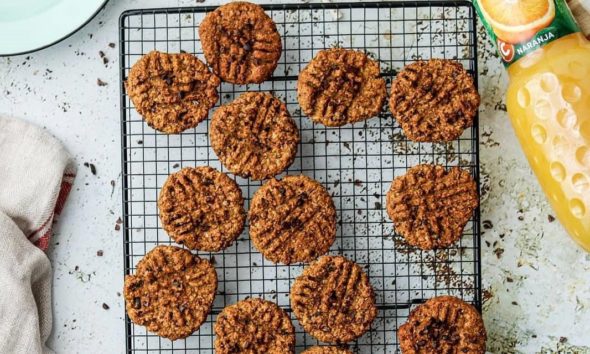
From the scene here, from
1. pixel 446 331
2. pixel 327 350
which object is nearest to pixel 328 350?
pixel 327 350

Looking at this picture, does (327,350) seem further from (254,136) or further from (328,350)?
(254,136)

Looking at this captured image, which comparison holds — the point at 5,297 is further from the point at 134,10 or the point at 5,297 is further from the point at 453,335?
the point at 453,335

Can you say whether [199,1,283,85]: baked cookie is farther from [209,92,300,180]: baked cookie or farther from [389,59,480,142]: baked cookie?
[389,59,480,142]: baked cookie

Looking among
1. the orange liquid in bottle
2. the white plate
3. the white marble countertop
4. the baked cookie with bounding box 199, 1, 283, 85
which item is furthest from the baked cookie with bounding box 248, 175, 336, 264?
the white plate

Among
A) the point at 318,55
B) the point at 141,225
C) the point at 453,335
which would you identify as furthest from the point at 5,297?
the point at 453,335

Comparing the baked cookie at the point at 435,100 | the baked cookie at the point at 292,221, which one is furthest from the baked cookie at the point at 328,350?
the baked cookie at the point at 435,100

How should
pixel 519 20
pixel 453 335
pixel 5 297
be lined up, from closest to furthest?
pixel 519 20, pixel 453 335, pixel 5 297
